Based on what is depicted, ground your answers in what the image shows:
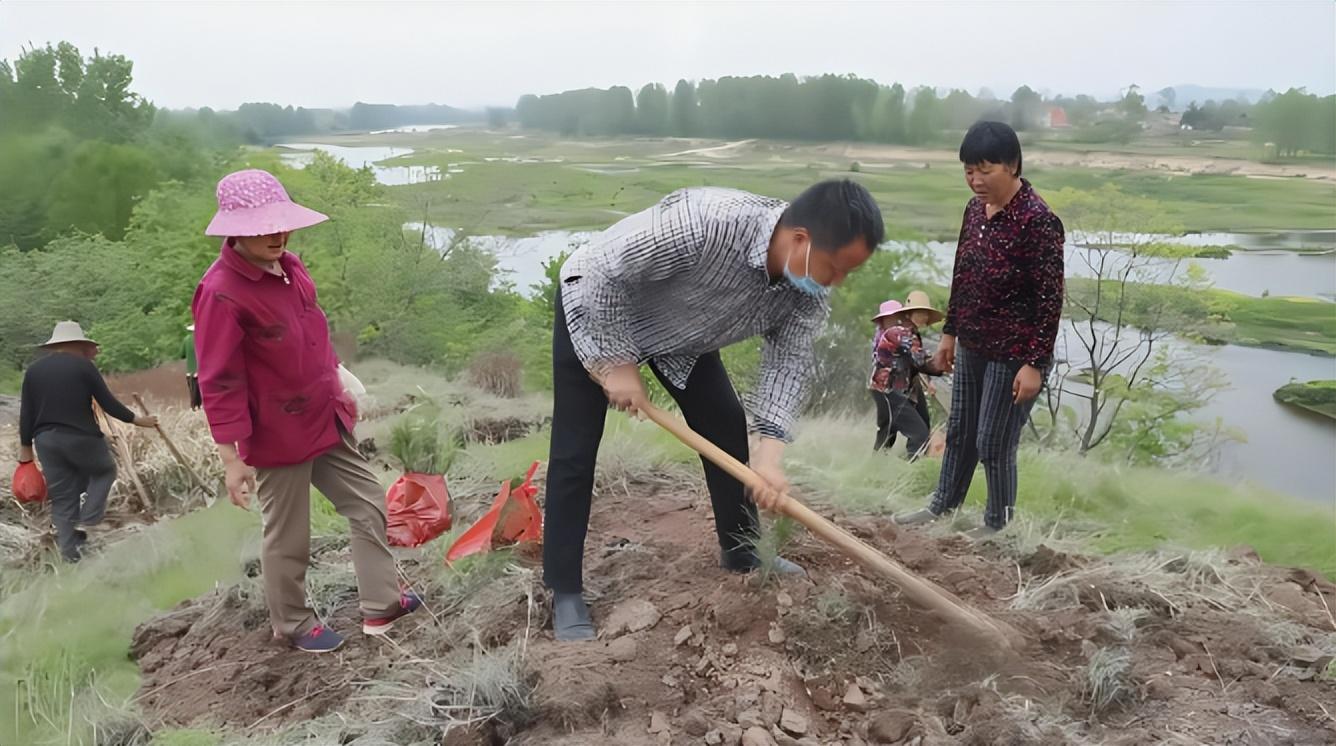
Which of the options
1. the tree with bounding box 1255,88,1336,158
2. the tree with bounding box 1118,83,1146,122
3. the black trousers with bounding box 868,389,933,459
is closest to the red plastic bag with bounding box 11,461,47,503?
the black trousers with bounding box 868,389,933,459

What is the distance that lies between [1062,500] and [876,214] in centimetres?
232

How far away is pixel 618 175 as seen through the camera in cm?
609

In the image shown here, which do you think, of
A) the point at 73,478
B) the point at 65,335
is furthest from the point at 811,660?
the point at 73,478

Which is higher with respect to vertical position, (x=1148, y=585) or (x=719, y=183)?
(x=719, y=183)

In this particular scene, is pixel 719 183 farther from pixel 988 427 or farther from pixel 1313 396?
pixel 1313 396

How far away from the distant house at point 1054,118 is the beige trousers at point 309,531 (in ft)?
11.4

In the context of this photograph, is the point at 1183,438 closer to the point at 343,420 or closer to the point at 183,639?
the point at 343,420

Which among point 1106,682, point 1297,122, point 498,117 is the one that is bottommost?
point 1106,682

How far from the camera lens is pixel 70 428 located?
4.47 metres

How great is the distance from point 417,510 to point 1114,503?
110 inches

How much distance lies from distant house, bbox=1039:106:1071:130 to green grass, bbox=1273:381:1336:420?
1598mm

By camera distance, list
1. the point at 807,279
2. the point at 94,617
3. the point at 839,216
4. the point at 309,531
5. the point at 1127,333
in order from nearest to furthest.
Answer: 1. the point at 839,216
2. the point at 807,279
3. the point at 309,531
4. the point at 94,617
5. the point at 1127,333

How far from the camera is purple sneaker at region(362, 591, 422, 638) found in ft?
8.79

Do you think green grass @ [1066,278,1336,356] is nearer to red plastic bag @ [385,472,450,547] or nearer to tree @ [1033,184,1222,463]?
tree @ [1033,184,1222,463]
